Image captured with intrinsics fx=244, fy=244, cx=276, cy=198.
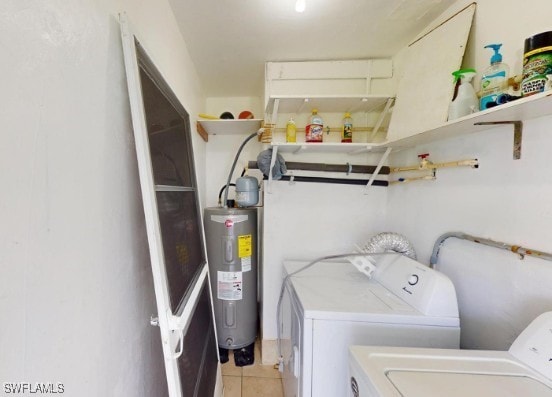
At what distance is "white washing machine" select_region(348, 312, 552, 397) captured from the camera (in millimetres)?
646

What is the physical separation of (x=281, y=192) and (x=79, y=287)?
1611 mm

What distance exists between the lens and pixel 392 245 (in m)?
1.57

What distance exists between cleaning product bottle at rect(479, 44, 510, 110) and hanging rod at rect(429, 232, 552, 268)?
570 millimetres

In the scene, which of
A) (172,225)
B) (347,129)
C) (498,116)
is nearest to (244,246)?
(172,225)

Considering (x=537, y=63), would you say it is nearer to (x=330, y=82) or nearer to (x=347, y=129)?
(x=347, y=129)

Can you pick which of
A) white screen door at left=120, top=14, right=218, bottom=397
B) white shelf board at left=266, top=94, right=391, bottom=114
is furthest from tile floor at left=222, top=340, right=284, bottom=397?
white shelf board at left=266, top=94, right=391, bottom=114

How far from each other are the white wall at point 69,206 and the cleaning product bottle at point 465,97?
1.40m

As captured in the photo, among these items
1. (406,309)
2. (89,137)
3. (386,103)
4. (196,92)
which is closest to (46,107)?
(89,137)

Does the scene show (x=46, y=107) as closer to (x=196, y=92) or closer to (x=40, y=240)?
(x=40, y=240)

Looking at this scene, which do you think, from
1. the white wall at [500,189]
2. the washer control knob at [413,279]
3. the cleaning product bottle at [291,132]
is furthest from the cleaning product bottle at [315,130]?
the washer control knob at [413,279]

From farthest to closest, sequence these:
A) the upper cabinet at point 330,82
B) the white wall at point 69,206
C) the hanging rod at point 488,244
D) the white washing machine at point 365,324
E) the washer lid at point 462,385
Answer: the upper cabinet at point 330,82 < the white washing machine at point 365,324 < the hanging rod at point 488,244 < the washer lid at point 462,385 < the white wall at point 69,206

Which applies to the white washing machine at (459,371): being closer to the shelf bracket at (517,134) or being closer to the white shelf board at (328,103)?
the shelf bracket at (517,134)

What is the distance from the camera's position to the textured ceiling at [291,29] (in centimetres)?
136

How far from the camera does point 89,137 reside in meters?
0.66
